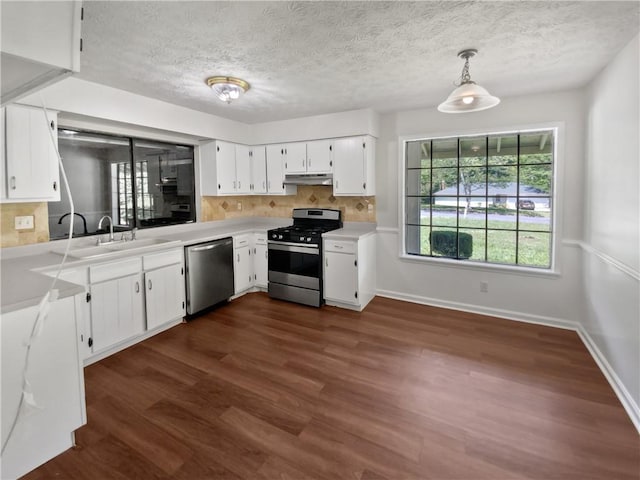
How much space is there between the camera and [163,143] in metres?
4.11

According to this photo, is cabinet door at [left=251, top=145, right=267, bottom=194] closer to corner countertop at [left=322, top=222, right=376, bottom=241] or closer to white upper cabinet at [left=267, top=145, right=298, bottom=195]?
white upper cabinet at [left=267, top=145, right=298, bottom=195]

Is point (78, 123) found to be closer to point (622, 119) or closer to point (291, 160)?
point (291, 160)

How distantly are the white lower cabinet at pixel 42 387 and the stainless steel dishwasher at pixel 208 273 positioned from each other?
1891 millimetres

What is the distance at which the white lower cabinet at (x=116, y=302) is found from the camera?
9.25 feet

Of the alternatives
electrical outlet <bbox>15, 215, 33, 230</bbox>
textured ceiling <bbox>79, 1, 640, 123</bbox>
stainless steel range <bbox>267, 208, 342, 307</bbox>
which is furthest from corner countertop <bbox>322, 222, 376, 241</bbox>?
electrical outlet <bbox>15, 215, 33, 230</bbox>

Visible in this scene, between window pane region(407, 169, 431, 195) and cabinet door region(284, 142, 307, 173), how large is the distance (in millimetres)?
1391

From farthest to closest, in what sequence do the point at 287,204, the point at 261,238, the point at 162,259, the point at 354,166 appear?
the point at 287,204 → the point at 261,238 → the point at 354,166 → the point at 162,259

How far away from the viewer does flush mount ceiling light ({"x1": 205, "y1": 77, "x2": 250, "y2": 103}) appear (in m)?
2.83

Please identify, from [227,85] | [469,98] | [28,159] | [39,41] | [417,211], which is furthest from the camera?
[417,211]

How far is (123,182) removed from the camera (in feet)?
12.1

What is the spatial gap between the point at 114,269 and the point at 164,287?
579 millimetres

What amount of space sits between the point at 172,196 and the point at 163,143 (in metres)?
0.66

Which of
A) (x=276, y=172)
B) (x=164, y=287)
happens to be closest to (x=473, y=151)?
(x=276, y=172)

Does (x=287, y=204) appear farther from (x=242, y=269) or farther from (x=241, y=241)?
(x=242, y=269)
